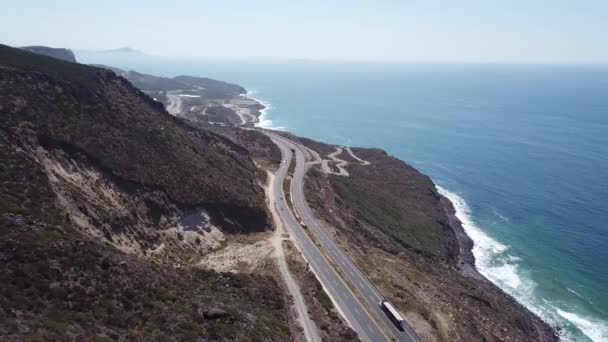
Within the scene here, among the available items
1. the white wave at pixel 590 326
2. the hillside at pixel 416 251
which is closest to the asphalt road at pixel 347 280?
the hillside at pixel 416 251

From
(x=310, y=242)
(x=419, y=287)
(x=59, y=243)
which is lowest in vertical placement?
(x=419, y=287)

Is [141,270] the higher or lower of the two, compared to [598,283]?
higher

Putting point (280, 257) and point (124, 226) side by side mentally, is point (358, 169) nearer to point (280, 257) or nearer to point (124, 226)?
point (280, 257)

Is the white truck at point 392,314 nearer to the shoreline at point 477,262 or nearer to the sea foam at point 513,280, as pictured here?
the shoreline at point 477,262

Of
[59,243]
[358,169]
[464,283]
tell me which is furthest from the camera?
[358,169]

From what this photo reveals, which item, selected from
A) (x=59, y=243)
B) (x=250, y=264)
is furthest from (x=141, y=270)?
(x=250, y=264)

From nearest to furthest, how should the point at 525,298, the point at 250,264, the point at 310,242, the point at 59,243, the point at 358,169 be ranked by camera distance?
the point at 59,243
the point at 250,264
the point at 310,242
the point at 525,298
the point at 358,169
